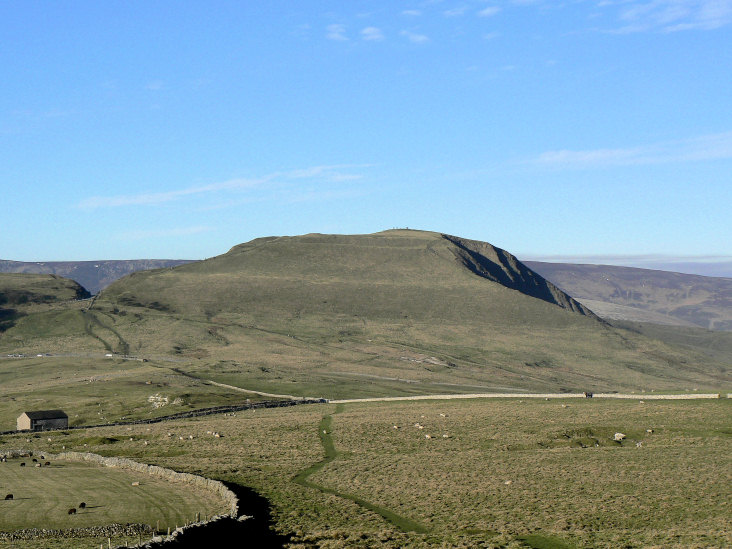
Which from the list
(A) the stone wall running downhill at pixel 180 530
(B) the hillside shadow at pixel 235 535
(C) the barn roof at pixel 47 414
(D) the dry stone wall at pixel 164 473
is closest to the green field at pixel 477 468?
(B) the hillside shadow at pixel 235 535

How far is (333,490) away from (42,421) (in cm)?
6182

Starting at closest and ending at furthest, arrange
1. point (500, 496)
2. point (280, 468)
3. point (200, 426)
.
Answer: point (500, 496) < point (280, 468) < point (200, 426)

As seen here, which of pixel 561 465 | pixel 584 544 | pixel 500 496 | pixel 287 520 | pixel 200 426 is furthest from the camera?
pixel 200 426

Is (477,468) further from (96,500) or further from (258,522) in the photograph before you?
(96,500)

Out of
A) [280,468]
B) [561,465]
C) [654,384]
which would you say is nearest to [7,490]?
[280,468]

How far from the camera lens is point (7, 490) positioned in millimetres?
49781

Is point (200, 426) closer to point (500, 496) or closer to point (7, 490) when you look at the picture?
point (7, 490)

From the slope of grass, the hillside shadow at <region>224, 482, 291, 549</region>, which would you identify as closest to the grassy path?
the hillside shadow at <region>224, 482, 291, 549</region>

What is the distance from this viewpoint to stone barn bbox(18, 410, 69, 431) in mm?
95688

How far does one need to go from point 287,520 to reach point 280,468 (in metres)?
17.5

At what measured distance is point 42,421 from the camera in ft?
316

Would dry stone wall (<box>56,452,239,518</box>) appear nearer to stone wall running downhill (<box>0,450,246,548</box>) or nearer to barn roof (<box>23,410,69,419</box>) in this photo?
stone wall running downhill (<box>0,450,246,548</box>)

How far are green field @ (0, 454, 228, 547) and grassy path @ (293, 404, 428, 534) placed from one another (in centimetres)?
688

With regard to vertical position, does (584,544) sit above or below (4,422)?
above
